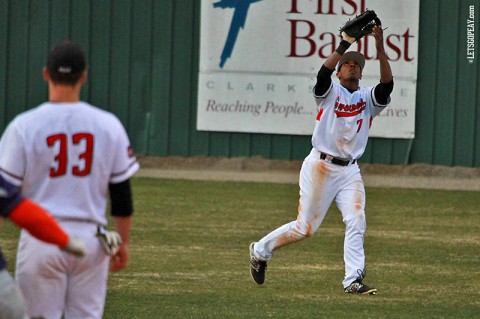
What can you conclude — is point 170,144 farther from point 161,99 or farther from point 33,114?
point 33,114

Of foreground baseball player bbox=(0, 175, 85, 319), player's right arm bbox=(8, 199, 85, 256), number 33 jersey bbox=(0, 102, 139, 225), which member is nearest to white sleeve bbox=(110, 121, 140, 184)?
number 33 jersey bbox=(0, 102, 139, 225)

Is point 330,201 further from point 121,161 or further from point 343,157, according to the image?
point 121,161

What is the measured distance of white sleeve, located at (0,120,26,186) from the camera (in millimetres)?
5824

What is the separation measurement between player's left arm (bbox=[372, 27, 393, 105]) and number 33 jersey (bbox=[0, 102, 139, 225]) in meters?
4.83

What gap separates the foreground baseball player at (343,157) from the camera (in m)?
10.4

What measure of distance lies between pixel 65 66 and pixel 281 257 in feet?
23.8

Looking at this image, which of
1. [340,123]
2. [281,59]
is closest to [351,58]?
[340,123]

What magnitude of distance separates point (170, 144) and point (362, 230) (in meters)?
12.1

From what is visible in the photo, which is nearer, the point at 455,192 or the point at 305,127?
the point at 455,192

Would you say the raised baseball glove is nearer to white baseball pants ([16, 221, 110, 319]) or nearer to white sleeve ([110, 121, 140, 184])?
white sleeve ([110, 121, 140, 184])

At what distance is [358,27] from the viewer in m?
10.5

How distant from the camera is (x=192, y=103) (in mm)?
22281

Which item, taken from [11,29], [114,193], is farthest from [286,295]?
[11,29]

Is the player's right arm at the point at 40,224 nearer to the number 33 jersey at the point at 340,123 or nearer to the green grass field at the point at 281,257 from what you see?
the green grass field at the point at 281,257
